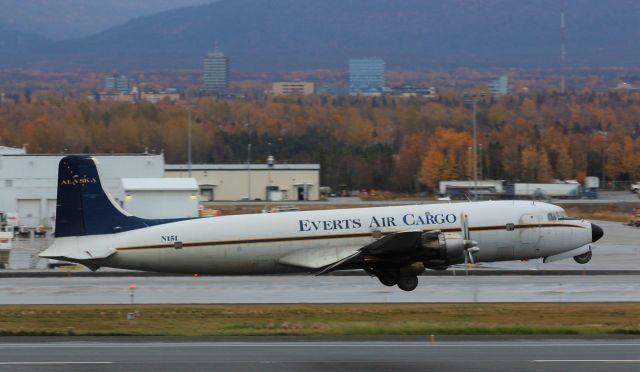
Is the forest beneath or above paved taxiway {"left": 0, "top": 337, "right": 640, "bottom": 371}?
above

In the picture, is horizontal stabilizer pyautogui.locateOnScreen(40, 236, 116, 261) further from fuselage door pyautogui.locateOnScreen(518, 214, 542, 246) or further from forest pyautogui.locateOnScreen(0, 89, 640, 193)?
forest pyautogui.locateOnScreen(0, 89, 640, 193)

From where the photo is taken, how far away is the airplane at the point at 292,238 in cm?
4153

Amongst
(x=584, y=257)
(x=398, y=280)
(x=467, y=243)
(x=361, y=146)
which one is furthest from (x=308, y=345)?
(x=361, y=146)

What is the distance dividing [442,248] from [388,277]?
2434 mm

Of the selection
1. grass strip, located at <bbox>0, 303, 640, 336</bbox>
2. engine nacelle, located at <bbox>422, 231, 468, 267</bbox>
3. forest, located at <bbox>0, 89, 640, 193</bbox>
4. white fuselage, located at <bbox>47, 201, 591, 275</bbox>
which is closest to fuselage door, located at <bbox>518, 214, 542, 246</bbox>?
white fuselage, located at <bbox>47, 201, 591, 275</bbox>

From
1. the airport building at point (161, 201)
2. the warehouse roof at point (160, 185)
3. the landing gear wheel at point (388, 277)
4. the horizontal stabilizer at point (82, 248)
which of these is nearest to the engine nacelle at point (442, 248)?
the landing gear wheel at point (388, 277)

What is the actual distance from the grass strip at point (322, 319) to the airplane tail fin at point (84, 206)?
332 cm

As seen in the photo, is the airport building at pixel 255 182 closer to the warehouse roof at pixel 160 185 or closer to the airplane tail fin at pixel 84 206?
the warehouse roof at pixel 160 185

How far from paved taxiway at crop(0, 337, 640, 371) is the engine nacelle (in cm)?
932

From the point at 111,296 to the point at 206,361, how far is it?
1436cm

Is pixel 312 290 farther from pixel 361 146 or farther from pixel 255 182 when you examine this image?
pixel 361 146

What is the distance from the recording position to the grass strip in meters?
33.8

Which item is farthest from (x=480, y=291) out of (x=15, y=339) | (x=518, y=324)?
(x=15, y=339)

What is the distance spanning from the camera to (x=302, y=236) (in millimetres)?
42406
